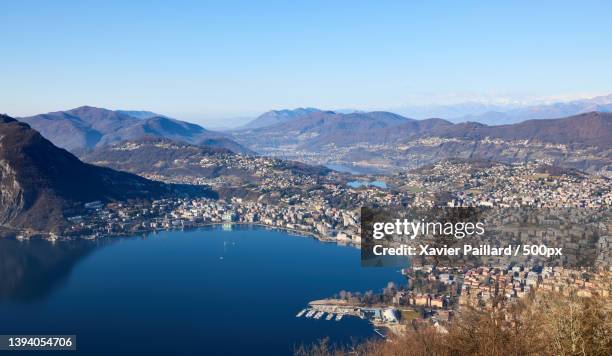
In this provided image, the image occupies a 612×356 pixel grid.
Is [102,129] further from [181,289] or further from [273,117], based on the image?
[181,289]

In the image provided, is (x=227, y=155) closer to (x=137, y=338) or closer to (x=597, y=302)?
(x=137, y=338)

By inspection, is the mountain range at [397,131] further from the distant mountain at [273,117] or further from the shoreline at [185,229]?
the shoreline at [185,229]

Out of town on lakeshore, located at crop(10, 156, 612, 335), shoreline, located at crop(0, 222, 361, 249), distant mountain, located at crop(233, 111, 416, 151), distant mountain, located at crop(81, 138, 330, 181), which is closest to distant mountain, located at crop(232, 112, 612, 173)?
distant mountain, located at crop(233, 111, 416, 151)

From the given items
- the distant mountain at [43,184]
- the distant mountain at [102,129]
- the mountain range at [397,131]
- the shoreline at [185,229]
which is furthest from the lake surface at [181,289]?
the distant mountain at [102,129]

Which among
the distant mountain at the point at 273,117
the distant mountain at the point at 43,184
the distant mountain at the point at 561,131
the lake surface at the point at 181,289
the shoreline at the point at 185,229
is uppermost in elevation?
the distant mountain at the point at 273,117

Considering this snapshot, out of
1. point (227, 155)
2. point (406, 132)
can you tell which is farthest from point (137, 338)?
point (406, 132)

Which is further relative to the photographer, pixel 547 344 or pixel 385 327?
pixel 385 327
